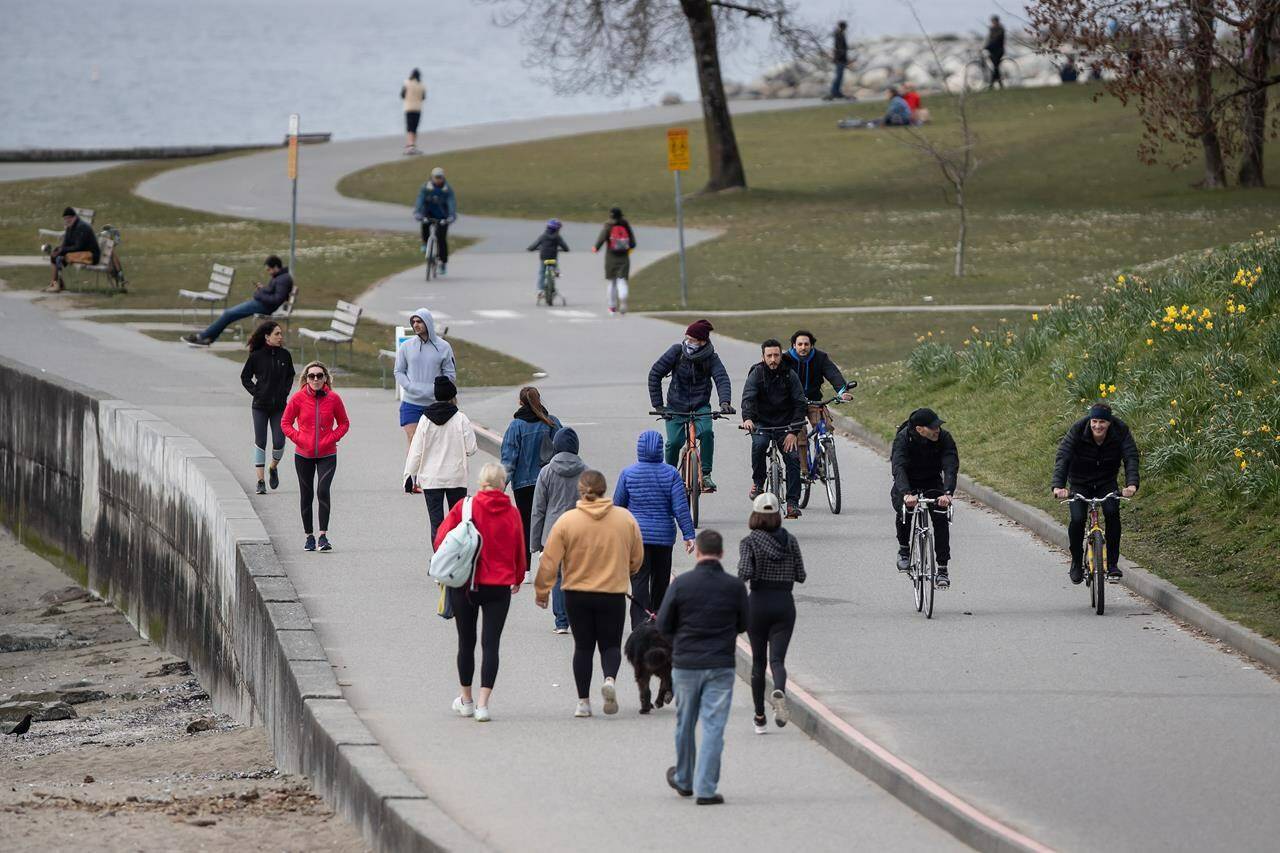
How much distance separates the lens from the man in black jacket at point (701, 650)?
1020cm

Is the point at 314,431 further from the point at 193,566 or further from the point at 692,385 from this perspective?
the point at 692,385

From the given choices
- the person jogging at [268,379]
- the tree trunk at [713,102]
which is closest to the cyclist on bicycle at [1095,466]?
the person jogging at [268,379]

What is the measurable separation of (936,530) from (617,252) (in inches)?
685

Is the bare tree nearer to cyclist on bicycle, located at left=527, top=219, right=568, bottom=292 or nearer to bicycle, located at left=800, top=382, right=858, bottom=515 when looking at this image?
cyclist on bicycle, located at left=527, top=219, right=568, bottom=292

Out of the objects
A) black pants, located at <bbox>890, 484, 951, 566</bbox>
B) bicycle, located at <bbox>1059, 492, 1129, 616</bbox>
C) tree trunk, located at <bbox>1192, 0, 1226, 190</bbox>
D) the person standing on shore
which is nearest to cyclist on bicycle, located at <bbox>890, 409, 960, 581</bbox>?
black pants, located at <bbox>890, 484, 951, 566</bbox>

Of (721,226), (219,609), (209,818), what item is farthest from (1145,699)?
(721,226)

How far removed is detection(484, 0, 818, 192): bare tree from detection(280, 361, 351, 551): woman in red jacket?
30.5m

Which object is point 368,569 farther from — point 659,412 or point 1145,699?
point 1145,699

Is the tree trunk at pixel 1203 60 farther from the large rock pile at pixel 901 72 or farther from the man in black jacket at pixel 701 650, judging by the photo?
the large rock pile at pixel 901 72

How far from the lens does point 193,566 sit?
729 inches

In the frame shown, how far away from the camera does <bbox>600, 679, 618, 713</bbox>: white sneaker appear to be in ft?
38.4

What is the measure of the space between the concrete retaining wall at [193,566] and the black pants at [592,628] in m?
1.42

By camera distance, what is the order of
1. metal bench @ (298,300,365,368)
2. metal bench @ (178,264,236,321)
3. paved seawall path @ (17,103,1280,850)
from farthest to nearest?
metal bench @ (178,264,236,321) → metal bench @ (298,300,365,368) → paved seawall path @ (17,103,1280,850)

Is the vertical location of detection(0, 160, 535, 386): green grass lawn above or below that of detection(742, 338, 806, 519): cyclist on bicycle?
above
